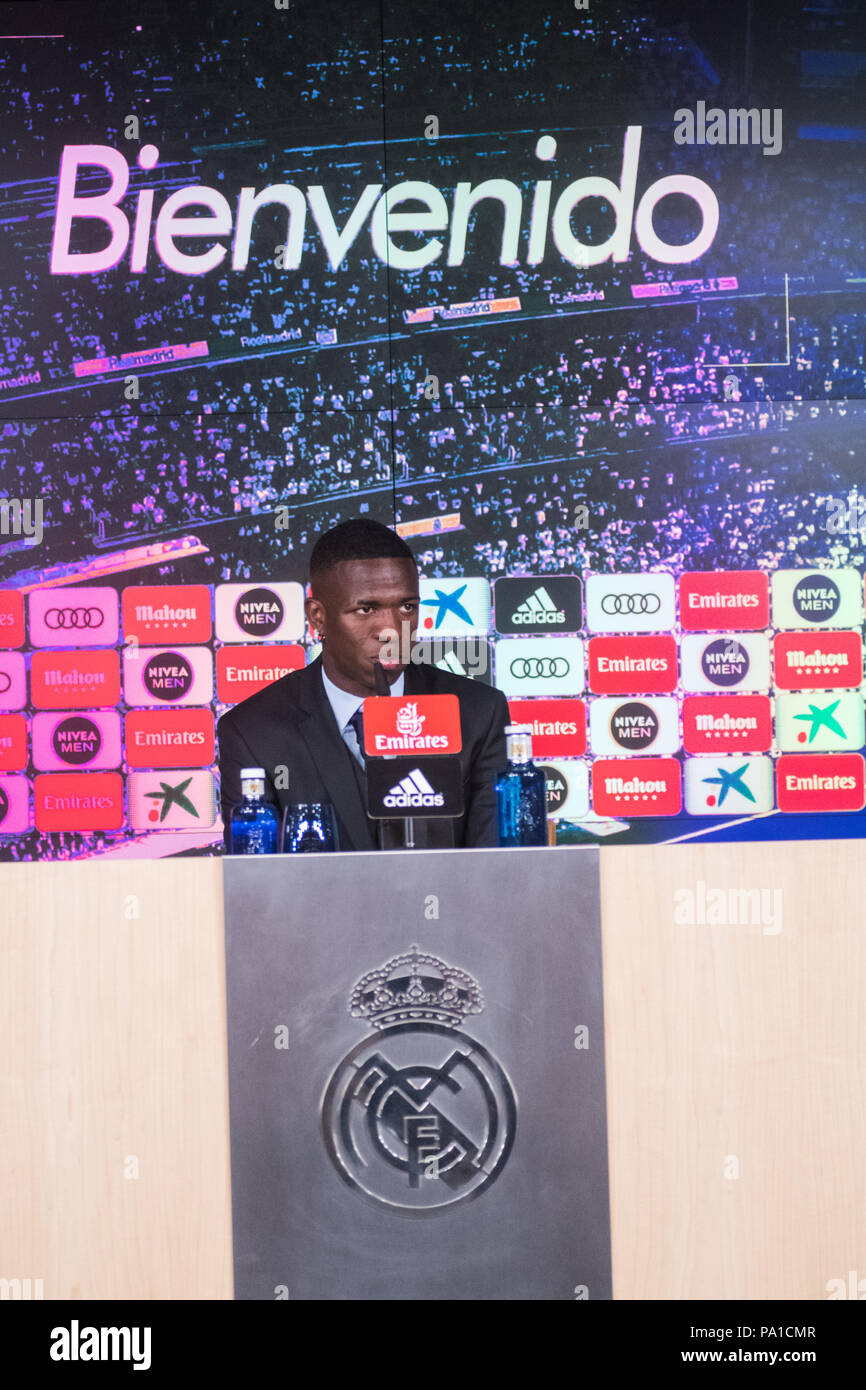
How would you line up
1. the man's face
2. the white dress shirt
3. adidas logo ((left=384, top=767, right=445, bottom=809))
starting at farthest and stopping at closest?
the man's face, the white dress shirt, adidas logo ((left=384, top=767, right=445, bottom=809))

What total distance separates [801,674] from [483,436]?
110cm

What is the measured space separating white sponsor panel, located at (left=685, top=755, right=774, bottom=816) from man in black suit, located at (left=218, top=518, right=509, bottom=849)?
69cm

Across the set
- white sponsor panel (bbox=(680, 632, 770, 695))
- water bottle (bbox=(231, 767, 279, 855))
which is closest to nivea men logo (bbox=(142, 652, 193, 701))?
white sponsor panel (bbox=(680, 632, 770, 695))

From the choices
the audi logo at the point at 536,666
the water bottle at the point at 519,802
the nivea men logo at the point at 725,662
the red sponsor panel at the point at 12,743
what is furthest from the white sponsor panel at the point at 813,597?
the red sponsor panel at the point at 12,743

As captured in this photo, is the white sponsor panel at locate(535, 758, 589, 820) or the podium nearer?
the podium

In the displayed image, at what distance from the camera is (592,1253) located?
170 centimetres

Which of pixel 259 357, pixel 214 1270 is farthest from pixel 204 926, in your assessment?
pixel 259 357

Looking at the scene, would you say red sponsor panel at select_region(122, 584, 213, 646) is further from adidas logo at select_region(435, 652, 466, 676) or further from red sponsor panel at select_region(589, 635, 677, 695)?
red sponsor panel at select_region(589, 635, 677, 695)

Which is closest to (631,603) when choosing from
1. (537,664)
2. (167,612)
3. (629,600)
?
(629,600)

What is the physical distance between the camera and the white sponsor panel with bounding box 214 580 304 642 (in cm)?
343

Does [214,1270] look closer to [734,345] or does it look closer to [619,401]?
[619,401]

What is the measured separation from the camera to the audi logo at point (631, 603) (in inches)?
135

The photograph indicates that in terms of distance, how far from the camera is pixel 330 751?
2818 millimetres

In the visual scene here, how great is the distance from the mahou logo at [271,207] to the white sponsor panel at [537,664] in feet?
3.46
